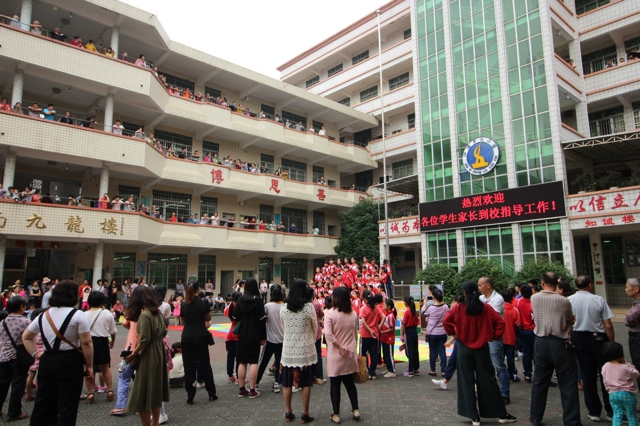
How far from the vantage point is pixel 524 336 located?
7.71m

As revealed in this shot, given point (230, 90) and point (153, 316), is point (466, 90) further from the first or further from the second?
point (153, 316)

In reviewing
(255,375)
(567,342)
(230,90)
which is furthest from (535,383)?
(230,90)

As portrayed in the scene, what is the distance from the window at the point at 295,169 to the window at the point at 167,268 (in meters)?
9.54

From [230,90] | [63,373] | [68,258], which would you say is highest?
[230,90]

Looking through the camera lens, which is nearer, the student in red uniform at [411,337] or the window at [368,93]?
the student in red uniform at [411,337]

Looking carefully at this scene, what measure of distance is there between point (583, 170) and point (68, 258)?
26.2m

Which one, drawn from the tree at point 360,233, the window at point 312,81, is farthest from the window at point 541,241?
the window at point 312,81

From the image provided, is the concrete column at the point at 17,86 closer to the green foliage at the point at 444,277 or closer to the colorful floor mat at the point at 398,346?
the colorful floor mat at the point at 398,346

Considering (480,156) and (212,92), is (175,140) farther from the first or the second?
(480,156)

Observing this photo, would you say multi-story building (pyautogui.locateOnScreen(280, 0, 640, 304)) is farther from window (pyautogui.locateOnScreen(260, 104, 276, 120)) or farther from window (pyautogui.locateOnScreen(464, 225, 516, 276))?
window (pyautogui.locateOnScreen(260, 104, 276, 120))

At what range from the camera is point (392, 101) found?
100ft

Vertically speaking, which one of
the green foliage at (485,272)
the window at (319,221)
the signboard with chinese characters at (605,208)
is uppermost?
the window at (319,221)

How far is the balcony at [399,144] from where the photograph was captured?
29188 mm

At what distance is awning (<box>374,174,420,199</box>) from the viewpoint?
25688mm
